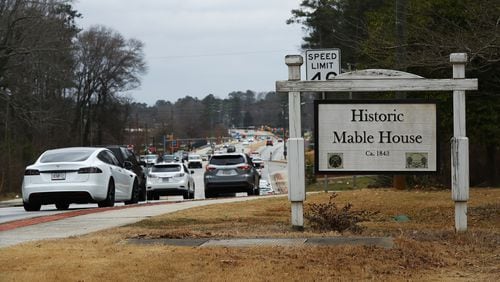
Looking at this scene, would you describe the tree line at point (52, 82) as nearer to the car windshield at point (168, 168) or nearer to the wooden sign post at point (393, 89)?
the car windshield at point (168, 168)

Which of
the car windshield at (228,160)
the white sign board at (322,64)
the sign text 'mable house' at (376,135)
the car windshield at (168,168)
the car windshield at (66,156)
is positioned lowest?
the car windshield at (168,168)

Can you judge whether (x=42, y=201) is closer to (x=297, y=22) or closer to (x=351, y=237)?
(x=351, y=237)

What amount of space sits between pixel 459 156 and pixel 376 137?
1.11 m

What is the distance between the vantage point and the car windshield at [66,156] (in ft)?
56.1

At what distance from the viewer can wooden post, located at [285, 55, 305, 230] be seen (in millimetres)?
10484

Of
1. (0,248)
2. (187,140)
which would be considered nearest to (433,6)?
(0,248)

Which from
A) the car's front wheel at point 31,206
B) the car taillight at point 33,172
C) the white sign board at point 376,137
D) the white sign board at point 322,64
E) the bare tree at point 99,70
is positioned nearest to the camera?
the white sign board at point 376,137

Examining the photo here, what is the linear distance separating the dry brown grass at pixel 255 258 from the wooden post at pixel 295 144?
56 cm

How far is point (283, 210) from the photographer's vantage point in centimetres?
1445

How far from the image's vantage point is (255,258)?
321 inches

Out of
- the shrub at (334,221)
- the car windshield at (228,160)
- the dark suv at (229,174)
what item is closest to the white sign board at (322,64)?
the shrub at (334,221)

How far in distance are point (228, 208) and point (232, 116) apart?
373 feet

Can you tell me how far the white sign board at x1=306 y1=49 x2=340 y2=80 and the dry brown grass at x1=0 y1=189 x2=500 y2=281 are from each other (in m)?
4.25

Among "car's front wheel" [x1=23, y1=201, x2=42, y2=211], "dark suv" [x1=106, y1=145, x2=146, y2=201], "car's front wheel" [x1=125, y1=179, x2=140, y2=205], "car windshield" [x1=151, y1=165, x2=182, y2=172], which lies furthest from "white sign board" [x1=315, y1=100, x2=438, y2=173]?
"car windshield" [x1=151, y1=165, x2=182, y2=172]
